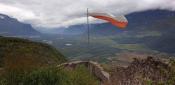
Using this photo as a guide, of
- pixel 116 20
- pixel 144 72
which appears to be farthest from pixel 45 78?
pixel 144 72

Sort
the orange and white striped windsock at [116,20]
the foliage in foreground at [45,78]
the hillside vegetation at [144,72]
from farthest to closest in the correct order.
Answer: the foliage in foreground at [45,78]
the orange and white striped windsock at [116,20]
the hillside vegetation at [144,72]

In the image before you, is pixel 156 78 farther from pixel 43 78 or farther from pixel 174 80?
pixel 43 78

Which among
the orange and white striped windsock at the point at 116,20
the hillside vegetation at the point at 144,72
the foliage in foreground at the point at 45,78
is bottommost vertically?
the foliage in foreground at the point at 45,78

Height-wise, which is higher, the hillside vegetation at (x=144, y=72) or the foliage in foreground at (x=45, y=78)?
the hillside vegetation at (x=144, y=72)

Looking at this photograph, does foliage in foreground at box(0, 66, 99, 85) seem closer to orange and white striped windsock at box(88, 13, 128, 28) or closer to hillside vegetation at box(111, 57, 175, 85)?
hillside vegetation at box(111, 57, 175, 85)

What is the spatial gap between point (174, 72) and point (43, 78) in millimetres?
18232

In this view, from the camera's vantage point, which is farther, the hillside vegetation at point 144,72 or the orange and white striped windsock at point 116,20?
the orange and white striped windsock at point 116,20

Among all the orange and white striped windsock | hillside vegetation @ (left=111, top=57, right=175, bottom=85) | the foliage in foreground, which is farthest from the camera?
the foliage in foreground

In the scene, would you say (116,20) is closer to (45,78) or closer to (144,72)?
(45,78)

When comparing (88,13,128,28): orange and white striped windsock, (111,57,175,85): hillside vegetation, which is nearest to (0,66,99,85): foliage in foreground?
(111,57,175,85): hillside vegetation

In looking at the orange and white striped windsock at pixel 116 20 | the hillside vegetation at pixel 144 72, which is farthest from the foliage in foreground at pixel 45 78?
the orange and white striped windsock at pixel 116 20

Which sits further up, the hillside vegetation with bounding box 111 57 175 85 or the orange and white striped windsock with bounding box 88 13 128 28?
the orange and white striped windsock with bounding box 88 13 128 28

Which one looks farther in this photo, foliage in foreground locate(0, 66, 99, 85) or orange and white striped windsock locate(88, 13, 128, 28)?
foliage in foreground locate(0, 66, 99, 85)

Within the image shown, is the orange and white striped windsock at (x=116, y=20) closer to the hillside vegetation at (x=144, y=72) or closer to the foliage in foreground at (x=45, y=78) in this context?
the hillside vegetation at (x=144, y=72)
